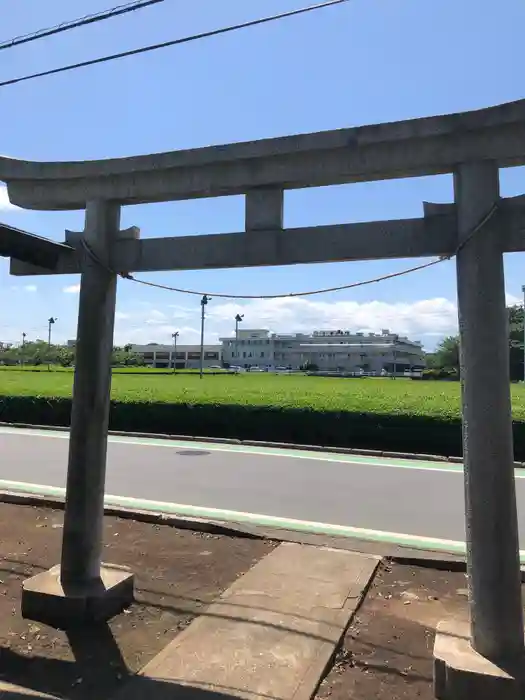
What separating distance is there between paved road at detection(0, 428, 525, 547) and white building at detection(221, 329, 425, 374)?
9311 cm

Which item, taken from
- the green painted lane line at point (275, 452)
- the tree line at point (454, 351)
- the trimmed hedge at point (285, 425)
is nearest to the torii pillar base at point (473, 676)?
the green painted lane line at point (275, 452)

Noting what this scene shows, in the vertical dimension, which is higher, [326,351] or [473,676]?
[326,351]

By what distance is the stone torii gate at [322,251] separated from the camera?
3111 mm

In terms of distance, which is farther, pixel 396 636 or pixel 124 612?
pixel 124 612

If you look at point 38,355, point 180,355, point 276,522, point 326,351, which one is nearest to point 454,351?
point 326,351

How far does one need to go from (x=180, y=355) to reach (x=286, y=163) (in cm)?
12251

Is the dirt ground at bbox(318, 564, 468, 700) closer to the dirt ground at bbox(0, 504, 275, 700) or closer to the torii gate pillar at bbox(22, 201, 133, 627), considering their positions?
the dirt ground at bbox(0, 504, 275, 700)

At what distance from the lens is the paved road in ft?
23.6

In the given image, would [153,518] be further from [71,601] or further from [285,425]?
[285,425]

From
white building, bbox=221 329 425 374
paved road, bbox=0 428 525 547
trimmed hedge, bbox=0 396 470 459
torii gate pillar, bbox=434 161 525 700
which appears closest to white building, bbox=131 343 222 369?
white building, bbox=221 329 425 374

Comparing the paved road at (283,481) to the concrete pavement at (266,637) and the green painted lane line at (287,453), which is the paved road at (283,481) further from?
the concrete pavement at (266,637)

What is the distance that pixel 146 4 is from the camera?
15.2ft

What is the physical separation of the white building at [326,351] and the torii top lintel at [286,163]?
10065 centimetres

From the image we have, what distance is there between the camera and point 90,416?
13.3ft
